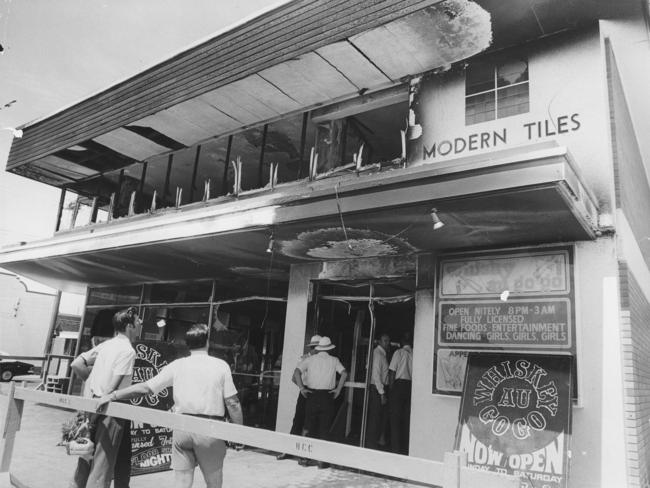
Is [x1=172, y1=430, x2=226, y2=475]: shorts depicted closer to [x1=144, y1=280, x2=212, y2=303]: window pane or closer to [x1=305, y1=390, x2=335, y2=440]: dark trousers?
[x1=305, y1=390, x2=335, y2=440]: dark trousers

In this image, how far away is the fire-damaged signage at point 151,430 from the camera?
5950 millimetres

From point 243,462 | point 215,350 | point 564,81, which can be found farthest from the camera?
point 215,350

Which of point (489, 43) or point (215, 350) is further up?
point (489, 43)

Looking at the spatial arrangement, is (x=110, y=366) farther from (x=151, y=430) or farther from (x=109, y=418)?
(x=151, y=430)

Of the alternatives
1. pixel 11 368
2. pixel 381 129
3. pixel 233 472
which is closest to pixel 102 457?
pixel 233 472

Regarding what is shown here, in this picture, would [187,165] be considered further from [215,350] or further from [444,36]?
[444,36]

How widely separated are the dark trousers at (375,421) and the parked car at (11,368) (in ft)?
60.2

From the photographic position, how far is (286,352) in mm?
8477

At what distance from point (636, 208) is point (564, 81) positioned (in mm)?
3157

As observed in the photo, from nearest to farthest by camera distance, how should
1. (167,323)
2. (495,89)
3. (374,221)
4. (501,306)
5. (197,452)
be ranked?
(197,452)
(374,221)
(501,306)
(495,89)
(167,323)

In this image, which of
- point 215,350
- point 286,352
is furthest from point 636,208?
point 215,350

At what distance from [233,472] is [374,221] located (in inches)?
158

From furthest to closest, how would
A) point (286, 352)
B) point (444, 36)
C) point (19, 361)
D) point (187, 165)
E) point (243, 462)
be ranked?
point (19, 361), point (187, 165), point (286, 352), point (243, 462), point (444, 36)

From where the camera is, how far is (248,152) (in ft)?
35.1
